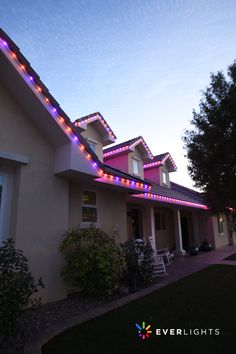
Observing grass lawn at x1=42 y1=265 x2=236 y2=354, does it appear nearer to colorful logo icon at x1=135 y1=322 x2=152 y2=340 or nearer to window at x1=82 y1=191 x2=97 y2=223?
colorful logo icon at x1=135 y1=322 x2=152 y2=340

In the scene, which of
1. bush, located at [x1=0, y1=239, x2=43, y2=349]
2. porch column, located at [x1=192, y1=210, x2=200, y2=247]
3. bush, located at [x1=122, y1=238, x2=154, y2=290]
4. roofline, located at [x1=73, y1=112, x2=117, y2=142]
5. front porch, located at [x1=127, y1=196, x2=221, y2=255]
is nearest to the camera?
bush, located at [x1=0, y1=239, x2=43, y2=349]

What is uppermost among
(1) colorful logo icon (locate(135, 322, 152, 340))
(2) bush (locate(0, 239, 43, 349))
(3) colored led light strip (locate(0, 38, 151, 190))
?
(3) colored led light strip (locate(0, 38, 151, 190))

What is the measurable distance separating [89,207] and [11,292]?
16.4ft

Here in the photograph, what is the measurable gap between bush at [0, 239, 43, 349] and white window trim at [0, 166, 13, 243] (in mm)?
2213

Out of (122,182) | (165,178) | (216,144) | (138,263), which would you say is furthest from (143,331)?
(165,178)

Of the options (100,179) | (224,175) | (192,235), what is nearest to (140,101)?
(224,175)

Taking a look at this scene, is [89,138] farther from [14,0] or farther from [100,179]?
A: [14,0]

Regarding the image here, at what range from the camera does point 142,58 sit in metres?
10.5

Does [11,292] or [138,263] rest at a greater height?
[11,292]

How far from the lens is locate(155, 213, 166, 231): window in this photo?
53.3ft

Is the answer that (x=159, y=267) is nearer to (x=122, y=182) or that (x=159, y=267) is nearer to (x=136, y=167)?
(x=122, y=182)

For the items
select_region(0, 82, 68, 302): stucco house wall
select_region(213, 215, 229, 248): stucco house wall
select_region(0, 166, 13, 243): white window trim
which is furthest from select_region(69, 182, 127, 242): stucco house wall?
select_region(213, 215, 229, 248): stucco house wall

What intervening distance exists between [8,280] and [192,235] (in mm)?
18679

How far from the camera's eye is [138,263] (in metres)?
7.26
